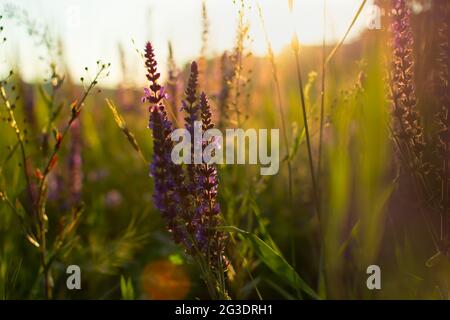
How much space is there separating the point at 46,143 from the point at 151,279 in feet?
2.96

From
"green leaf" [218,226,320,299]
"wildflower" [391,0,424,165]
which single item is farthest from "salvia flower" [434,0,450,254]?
"green leaf" [218,226,320,299]

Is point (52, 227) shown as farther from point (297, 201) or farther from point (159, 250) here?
point (297, 201)

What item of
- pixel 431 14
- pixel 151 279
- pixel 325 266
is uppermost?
pixel 431 14

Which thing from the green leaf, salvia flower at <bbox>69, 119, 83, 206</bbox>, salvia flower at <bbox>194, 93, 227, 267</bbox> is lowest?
the green leaf

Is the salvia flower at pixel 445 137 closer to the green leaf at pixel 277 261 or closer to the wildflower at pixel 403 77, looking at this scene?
the wildflower at pixel 403 77

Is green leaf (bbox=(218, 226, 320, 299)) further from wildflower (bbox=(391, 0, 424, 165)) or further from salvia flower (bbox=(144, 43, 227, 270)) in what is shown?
wildflower (bbox=(391, 0, 424, 165))

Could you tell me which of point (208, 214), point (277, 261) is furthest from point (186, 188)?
point (277, 261)

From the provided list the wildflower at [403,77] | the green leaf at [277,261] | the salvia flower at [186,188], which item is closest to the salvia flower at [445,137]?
the wildflower at [403,77]

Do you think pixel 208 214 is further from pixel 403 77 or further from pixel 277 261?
pixel 403 77

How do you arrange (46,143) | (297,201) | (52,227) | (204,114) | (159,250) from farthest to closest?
(297,201), (52,227), (159,250), (46,143), (204,114)

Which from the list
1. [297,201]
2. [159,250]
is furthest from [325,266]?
[297,201]

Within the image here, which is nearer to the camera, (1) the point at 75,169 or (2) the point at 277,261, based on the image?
(2) the point at 277,261

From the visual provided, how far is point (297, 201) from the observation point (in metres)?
3.47
